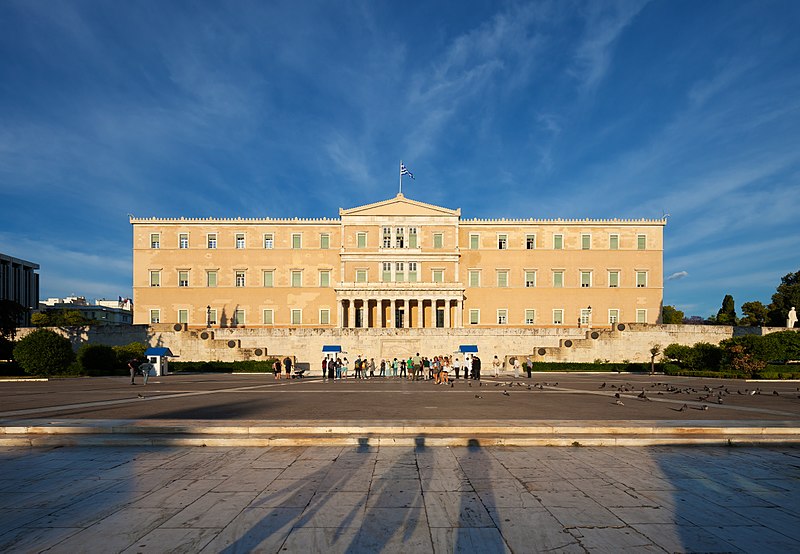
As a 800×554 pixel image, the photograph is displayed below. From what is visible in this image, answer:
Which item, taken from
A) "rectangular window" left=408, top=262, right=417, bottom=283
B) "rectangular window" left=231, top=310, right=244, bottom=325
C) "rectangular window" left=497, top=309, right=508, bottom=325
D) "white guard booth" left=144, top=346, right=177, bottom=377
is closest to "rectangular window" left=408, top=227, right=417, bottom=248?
"rectangular window" left=408, top=262, right=417, bottom=283

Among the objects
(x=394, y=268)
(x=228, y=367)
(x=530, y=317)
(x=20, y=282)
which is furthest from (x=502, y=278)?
(x=20, y=282)

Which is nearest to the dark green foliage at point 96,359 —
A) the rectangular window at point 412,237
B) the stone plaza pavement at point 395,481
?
the stone plaza pavement at point 395,481

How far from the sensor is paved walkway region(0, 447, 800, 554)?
5.05 m

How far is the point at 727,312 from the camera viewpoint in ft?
258

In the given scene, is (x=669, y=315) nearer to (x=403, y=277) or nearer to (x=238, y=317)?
(x=403, y=277)

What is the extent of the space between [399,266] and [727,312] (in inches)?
2439

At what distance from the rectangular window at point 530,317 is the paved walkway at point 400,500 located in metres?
45.3

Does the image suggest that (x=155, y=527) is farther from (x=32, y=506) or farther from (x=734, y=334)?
(x=734, y=334)

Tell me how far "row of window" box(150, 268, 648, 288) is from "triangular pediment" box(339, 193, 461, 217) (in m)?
5.95

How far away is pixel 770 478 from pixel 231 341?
1567 inches

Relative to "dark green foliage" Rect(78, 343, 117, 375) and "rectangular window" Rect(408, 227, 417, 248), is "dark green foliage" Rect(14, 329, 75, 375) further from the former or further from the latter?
"rectangular window" Rect(408, 227, 417, 248)

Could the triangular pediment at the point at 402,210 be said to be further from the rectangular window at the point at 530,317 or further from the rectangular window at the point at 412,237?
the rectangular window at the point at 530,317

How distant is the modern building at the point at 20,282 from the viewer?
8700 cm

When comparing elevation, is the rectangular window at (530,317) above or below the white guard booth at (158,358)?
above
